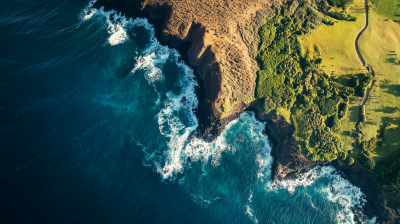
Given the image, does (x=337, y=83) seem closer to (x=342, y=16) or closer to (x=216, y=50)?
(x=342, y=16)

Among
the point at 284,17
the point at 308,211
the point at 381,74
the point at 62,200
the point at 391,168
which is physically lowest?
the point at 62,200

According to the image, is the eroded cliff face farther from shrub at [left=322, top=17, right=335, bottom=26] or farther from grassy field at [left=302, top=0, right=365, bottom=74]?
Result: grassy field at [left=302, top=0, right=365, bottom=74]

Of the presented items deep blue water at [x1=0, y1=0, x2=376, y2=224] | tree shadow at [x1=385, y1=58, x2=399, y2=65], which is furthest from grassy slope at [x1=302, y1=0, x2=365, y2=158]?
deep blue water at [x1=0, y1=0, x2=376, y2=224]

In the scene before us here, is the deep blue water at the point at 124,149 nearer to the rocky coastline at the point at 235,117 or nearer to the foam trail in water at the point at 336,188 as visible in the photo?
the foam trail in water at the point at 336,188

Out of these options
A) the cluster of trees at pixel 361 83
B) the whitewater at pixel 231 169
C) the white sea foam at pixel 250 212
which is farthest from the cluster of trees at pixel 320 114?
the white sea foam at pixel 250 212

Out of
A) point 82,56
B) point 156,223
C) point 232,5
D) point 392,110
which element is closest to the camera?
point 156,223

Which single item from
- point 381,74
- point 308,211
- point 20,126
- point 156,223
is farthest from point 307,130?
point 20,126

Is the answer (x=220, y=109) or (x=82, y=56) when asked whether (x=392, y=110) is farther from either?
(x=82, y=56)

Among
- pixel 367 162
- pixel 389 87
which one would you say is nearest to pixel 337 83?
pixel 389 87
